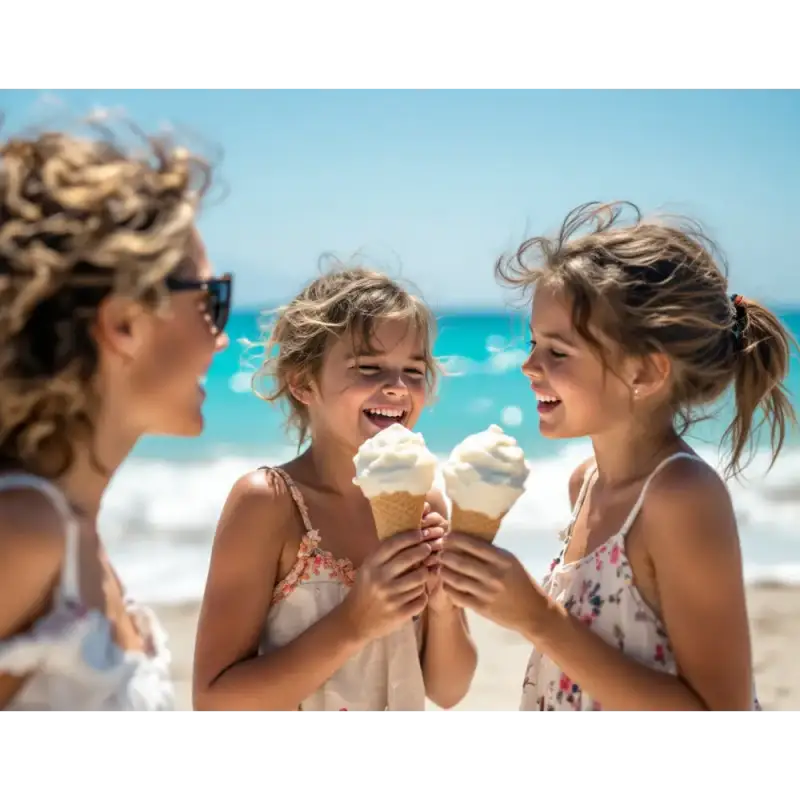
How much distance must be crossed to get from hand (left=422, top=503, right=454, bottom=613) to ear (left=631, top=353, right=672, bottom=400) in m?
0.78

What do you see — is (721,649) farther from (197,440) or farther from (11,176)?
(197,440)

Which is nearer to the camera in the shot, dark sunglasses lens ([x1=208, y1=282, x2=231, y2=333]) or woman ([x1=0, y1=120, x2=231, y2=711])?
woman ([x1=0, y1=120, x2=231, y2=711])

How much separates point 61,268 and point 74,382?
0.28 meters

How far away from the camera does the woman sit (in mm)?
2275

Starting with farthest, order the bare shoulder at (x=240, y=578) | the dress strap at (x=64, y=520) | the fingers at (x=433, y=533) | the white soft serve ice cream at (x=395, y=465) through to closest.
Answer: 1. the fingers at (x=433, y=533)
2. the bare shoulder at (x=240, y=578)
3. the white soft serve ice cream at (x=395, y=465)
4. the dress strap at (x=64, y=520)

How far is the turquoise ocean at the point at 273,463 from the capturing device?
10328 millimetres

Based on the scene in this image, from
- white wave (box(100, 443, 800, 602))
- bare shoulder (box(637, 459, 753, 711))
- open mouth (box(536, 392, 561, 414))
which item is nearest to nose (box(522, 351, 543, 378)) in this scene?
open mouth (box(536, 392, 561, 414))

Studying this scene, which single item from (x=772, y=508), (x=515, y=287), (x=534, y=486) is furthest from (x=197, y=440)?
(x=515, y=287)

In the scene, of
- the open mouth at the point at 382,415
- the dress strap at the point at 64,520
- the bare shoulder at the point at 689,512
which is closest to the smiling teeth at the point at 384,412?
the open mouth at the point at 382,415

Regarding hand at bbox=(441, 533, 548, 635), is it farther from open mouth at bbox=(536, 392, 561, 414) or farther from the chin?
the chin

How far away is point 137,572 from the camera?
33.5 ft

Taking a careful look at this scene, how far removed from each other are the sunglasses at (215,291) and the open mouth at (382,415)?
771 millimetres

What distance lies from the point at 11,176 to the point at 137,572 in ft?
27.6

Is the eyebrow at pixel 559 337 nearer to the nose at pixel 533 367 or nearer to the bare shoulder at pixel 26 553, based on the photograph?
the nose at pixel 533 367
